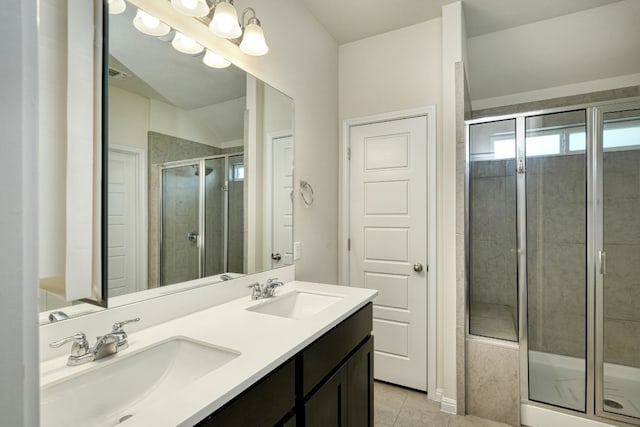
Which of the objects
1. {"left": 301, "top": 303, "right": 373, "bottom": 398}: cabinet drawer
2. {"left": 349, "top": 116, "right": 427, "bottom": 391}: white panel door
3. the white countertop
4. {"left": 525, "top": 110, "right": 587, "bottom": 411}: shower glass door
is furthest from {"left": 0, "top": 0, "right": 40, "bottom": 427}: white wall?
{"left": 525, "top": 110, "right": 587, "bottom": 411}: shower glass door

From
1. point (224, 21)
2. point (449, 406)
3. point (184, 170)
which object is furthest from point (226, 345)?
point (449, 406)

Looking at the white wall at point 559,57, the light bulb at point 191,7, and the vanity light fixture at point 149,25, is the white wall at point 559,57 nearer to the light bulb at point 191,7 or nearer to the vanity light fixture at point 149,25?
the light bulb at point 191,7

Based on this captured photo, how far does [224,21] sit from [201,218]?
872 millimetres

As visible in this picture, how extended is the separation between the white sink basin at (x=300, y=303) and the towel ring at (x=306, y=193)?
0.69 metres

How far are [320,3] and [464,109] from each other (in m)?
1.26

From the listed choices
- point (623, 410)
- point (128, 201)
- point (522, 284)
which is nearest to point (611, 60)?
point (522, 284)

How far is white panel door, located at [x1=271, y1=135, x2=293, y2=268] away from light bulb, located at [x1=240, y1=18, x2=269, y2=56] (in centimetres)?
50

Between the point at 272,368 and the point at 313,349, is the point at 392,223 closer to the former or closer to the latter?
the point at 313,349

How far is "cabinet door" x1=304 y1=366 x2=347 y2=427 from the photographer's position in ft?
3.47

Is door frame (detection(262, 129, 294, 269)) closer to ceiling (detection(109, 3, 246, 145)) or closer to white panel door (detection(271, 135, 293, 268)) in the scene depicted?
white panel door (detection(271, 135, 293, 268))

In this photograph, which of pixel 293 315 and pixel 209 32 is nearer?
pixel 209 32

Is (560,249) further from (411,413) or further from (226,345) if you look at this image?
(226,345)

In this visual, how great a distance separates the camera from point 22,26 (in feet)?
0.91

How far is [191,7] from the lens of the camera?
48.8 inches
